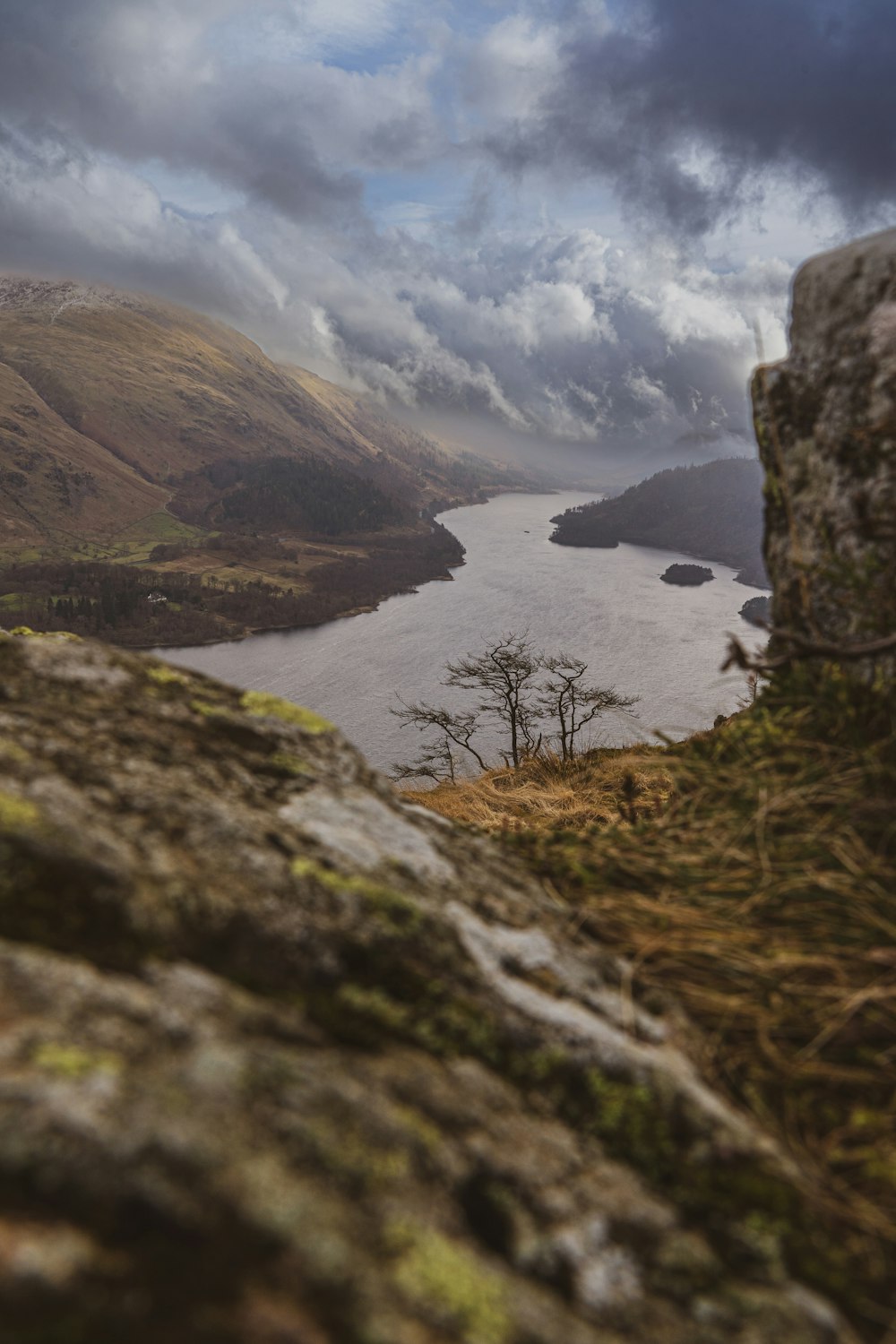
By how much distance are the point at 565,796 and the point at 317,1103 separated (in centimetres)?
608

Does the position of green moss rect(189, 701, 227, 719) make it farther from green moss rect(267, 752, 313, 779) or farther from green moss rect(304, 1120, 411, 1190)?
green moss rect(304, 1120, 411, 1190)

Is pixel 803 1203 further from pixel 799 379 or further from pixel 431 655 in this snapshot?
pixel 431 655

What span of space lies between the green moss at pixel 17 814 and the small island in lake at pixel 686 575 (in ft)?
519

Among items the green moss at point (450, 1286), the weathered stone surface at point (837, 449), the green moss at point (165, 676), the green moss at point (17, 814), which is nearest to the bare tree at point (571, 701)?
the weathered stone surface at point (837, 449)

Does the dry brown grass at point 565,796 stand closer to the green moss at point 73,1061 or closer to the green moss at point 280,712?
the green moss at point 280,712

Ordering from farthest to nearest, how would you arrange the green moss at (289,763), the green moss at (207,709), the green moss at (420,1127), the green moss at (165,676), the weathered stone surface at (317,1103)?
the green moss at (165,676), the green moss at (207,709), the green moss at (289,763), the green moss at (420,1127), the weathered stone surface at (317,1103)

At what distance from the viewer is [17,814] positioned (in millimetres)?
2346

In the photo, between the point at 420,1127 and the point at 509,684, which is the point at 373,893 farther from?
the point at 509,684

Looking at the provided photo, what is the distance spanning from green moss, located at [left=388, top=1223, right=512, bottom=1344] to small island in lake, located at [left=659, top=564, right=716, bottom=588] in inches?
6247

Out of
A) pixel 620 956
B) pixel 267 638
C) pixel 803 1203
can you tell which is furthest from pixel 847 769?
pixel 267 638

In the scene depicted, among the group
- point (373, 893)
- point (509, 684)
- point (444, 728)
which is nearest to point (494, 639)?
point (444, 728)

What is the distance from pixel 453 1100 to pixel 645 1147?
642 mm

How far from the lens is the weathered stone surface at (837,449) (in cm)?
397

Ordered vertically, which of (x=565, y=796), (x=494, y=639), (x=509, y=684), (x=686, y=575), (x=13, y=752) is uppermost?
(x=686, y=575)
